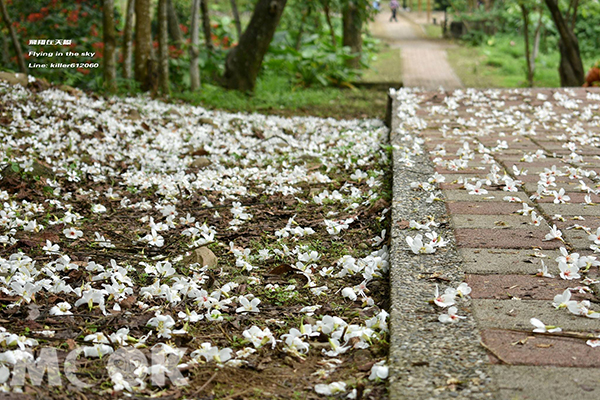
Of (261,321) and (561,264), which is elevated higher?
(561,264)

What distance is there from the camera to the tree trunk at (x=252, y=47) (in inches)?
299

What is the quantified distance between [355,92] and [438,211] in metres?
6.83

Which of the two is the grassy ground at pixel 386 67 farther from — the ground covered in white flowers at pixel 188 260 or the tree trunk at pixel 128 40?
the ground covered in white flowers at pixel 188 260

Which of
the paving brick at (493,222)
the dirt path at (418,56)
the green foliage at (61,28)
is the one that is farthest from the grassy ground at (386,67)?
the paving brick at (493,222)

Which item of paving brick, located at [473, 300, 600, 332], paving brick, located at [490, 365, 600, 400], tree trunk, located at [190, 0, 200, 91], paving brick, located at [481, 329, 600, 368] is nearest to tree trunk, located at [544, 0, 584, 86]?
tree trunk, located at [190, 0, 200, 91]

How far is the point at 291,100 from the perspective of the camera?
25.8 ft

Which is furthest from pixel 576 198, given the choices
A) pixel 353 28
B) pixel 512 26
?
pixel 512 26

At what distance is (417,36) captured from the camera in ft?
63.9

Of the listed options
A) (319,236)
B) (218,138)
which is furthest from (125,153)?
(319,236)

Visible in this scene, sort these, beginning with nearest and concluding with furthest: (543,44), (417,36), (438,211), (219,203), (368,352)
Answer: (368,352) → (438,211) → (219,203) → (543,44) → (417,36)

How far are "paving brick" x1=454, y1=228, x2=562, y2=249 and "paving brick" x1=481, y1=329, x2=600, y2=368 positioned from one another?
0.65m

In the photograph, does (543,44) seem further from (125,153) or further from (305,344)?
(305,344)

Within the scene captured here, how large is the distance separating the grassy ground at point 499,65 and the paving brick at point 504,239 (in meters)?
8.70

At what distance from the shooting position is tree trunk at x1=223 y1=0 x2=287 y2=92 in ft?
24.9
